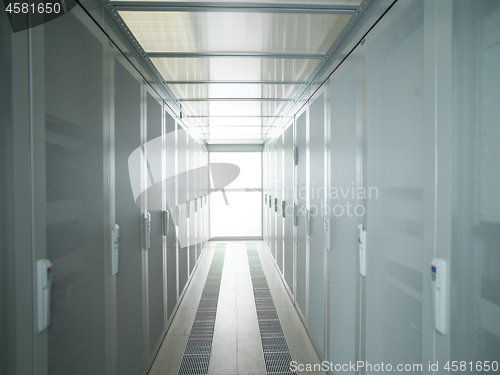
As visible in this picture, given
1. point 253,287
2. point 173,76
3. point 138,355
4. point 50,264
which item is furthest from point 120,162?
point 253,287

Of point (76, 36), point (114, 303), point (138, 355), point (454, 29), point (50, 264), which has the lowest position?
point (138, 355)

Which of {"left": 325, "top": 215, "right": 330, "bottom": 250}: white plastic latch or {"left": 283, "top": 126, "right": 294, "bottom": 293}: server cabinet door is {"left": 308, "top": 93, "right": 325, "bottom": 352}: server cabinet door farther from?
{"left": 283, "top": 126, "right": 294, "bottom": 293}: server cabinet door

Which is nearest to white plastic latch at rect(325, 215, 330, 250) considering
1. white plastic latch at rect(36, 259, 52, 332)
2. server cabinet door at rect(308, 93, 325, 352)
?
server cabinet door at rect(308, 93, 325, 352)

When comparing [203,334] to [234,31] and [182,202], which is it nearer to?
[182,202]

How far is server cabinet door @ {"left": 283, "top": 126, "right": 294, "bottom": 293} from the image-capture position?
10.7 ft

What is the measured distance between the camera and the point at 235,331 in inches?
102

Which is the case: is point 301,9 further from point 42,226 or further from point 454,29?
point 42,226

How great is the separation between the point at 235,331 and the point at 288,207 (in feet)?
5.30

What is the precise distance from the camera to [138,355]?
180 centimetres

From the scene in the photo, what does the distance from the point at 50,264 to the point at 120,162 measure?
749 mm

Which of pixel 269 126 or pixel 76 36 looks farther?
pixel 269 126

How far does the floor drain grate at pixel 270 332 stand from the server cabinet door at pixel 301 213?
0.34 metres

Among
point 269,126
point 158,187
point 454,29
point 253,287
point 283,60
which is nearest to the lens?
point 454,29

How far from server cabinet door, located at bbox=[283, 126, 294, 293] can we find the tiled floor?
0.34 metres
